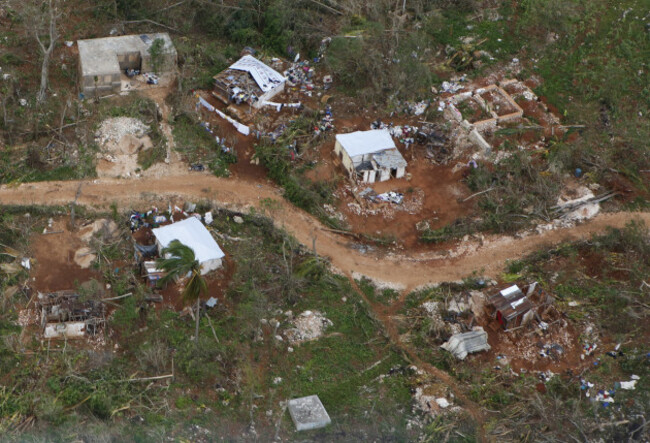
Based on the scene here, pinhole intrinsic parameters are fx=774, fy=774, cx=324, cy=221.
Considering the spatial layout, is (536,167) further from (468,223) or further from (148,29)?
(148,29)

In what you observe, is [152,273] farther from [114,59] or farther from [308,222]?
[114,59]

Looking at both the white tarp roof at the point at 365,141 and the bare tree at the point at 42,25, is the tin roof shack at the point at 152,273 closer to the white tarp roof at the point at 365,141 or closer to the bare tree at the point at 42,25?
the white tarp roof at the point at 365,141

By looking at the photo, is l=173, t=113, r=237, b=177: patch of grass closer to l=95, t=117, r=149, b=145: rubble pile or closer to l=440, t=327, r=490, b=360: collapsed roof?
l=95, t=117, r=149, b=145: rubble pile

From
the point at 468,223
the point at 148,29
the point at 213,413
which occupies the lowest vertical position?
the point at 213,413

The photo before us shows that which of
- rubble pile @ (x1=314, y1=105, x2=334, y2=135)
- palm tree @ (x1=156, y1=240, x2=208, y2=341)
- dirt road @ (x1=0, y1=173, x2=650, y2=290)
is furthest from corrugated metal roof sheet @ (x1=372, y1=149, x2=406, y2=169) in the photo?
palm tree @ (x1=156, y1=240, x2=208, y2=341)

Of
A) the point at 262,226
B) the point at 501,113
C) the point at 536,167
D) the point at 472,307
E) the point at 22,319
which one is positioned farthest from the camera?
the point at 501,113

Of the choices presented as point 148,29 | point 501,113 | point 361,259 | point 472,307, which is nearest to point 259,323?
point 361,259

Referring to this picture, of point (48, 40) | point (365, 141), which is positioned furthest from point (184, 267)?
point (48, 40)
